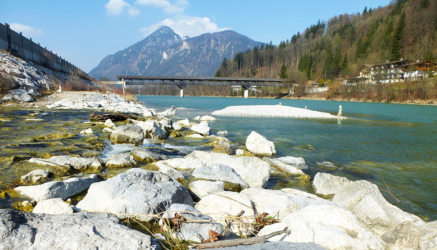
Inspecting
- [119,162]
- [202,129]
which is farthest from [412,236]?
[202,129]

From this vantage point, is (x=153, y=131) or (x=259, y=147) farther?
(x=153, y=131)

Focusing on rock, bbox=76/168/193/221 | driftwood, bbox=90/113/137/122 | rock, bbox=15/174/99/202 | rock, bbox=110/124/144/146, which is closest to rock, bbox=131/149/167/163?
rock, bbox=110/124/144/146

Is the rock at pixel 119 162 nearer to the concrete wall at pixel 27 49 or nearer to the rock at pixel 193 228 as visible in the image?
the rock at pixel 193 228

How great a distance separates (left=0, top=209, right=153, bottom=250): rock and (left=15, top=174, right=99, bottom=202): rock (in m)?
1.92

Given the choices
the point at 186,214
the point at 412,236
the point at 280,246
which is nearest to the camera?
the point at 280,246

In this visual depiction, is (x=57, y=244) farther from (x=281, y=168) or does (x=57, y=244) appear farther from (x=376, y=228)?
(x=281, y=168)

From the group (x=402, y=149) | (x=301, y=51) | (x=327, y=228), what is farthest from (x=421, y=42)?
(x=327, y=228)

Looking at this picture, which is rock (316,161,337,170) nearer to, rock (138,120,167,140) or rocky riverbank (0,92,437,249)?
rocky riverbank (0,92,437,249)

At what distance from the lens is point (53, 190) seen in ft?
14.0

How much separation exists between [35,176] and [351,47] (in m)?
126

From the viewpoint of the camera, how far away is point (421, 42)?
77.6m

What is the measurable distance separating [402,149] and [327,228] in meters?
11.4

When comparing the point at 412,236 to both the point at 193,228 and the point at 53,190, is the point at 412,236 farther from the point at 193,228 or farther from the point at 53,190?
the point at 53,190

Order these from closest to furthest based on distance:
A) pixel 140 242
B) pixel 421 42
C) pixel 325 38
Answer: pixel 140 242, pixel 421 42, pixel 325 38
